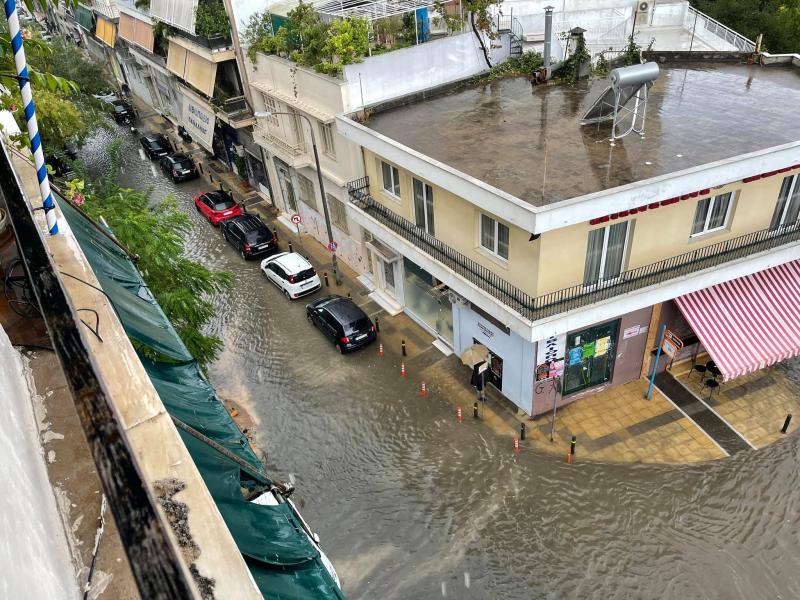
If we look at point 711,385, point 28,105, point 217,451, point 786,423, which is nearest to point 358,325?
point 711,385

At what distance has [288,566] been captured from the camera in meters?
4.55

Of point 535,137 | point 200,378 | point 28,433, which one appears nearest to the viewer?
point 28,433

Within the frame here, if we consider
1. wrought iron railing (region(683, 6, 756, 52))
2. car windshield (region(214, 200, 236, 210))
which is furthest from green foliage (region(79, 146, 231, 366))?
wrought iron railing (region(683, 6, 756, 52))

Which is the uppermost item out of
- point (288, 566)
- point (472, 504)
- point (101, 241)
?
point (101, 241)

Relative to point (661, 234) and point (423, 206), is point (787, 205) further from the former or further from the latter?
point (423, 206)

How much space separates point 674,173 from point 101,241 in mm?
12417

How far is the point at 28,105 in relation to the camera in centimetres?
488

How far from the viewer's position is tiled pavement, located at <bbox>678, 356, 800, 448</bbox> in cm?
1697

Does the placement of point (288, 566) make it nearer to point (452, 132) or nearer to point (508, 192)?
point (508, 192)

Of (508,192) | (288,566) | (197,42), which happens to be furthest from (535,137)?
(197,42)

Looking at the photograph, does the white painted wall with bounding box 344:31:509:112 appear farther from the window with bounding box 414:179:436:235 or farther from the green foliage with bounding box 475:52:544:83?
the window with bounding box 414:179:436:235

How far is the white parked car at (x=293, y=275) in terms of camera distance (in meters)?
24.4

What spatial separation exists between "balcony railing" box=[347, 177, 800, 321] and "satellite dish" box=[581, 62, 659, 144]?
3.95 metres

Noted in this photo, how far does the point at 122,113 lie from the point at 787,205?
4801 centimetres
